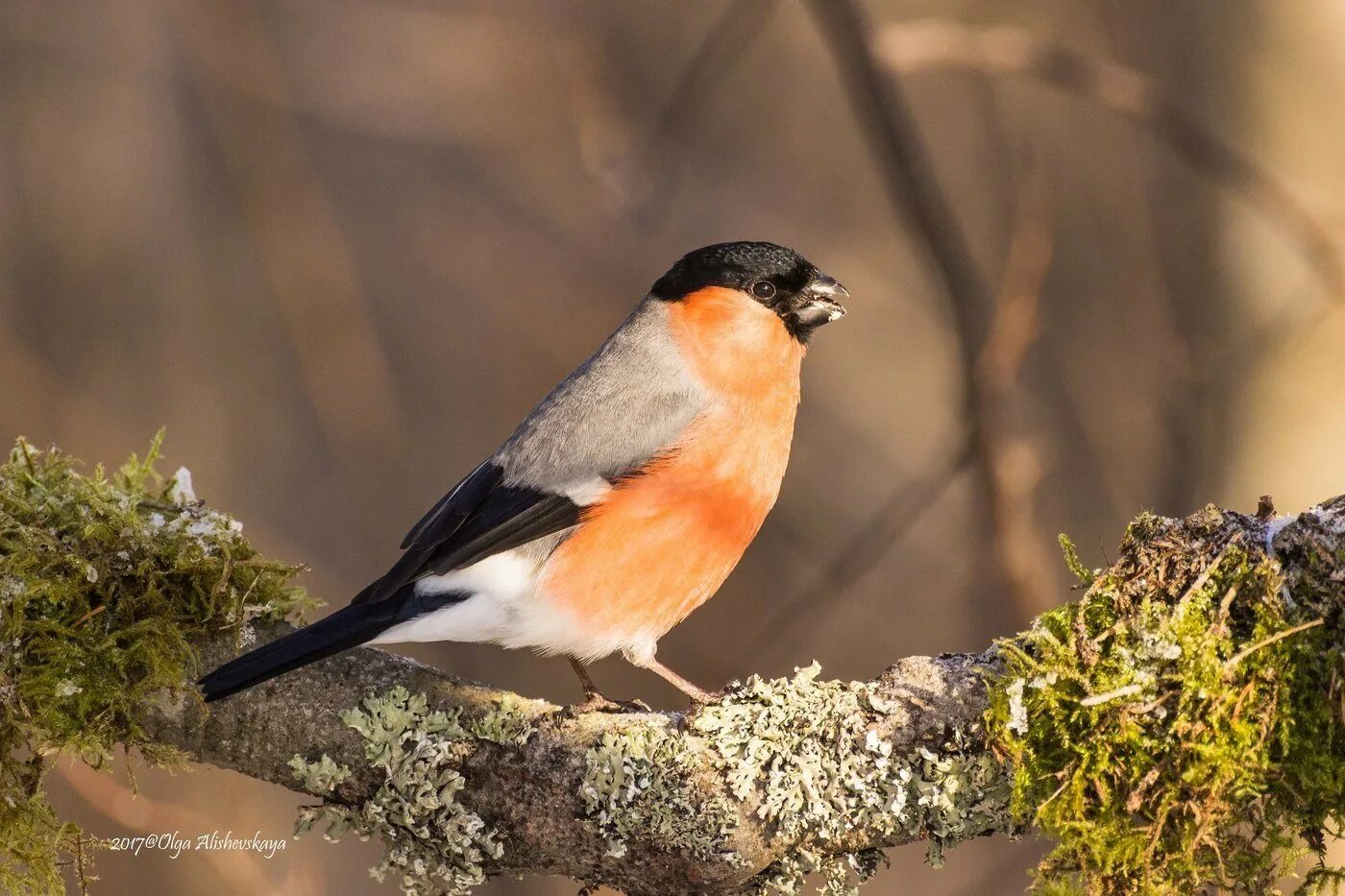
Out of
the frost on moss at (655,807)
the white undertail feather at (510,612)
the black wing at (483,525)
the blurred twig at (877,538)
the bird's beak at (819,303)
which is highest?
the bird's beak at (819,303)

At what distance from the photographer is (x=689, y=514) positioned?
2.98 meters

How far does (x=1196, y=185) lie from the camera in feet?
14.9

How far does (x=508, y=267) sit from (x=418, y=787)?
4635mm

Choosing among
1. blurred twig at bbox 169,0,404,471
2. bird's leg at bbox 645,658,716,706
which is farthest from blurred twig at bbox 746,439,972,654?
blurred twig at bbox 169,0,404,471

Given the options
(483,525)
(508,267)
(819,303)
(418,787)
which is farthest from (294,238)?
(418,787)

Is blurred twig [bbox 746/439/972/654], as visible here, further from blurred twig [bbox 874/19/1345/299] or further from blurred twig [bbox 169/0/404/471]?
blurred twig [bbox 169/0/404/471]

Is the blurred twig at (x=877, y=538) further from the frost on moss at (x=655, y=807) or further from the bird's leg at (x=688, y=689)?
the frost on moss at (x=655, y=807)

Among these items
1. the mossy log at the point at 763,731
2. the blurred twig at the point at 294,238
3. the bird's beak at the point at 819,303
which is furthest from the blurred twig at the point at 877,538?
the blurred twig at the point at 294,238

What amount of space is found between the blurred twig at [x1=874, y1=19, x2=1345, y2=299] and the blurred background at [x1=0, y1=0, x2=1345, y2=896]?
0.80 meters

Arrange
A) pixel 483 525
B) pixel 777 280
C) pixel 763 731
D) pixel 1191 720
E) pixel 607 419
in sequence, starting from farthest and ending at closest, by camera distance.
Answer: pixel 777 280 → pixel 607 419 → pixel 483 525 → pixel 763 731 → pixel 1191 720

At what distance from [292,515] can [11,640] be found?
4080mm

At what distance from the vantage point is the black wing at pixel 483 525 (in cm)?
283

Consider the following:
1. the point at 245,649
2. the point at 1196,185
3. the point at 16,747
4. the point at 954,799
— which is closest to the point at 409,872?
the point at 245,649

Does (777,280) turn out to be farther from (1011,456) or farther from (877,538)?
(877,538)
